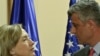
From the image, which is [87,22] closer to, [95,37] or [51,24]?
[95,37]

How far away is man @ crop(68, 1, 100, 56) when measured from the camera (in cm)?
209

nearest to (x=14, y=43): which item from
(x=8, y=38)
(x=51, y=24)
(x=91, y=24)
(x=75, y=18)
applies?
(x=8, y=38)

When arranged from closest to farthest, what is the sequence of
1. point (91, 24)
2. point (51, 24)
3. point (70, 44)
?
point (91, 24), point (70, 44), point (51, 24)

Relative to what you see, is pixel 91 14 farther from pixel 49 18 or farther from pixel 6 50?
pixel 49 18

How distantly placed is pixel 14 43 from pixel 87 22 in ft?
2.01

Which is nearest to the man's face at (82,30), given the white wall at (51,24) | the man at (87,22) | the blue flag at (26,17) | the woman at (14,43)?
the man at (87,22)

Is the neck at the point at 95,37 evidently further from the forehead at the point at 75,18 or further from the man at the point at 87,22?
the forehead at the point at 75,18

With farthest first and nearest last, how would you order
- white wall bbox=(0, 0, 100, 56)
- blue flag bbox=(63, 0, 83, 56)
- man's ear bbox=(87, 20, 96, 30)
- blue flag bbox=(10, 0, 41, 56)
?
white wall bbox=(0, 0, 100, 56), blue flag bbox=(63, 0, 83, 56), blue flag bbox=(10, 0, 41, 56), man's ear bbox=(87, 20, 96, 30)

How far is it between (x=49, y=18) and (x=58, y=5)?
0.23 meters

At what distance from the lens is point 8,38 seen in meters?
2.16

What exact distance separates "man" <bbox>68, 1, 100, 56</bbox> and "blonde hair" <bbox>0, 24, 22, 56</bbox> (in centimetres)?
48

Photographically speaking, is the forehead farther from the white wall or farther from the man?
the white wall

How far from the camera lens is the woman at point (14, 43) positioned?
2.14m

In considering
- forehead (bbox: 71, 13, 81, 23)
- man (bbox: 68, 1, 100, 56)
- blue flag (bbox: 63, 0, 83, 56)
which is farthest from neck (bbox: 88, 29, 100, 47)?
blue flag (bbox: 63, 0, 83, 56)
